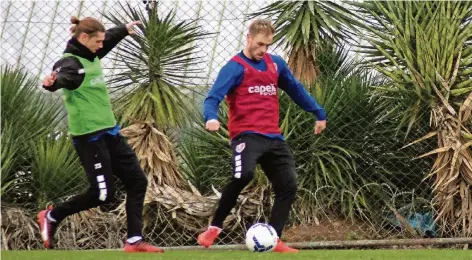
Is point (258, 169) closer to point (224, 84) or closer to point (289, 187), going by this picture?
point (289, 187)

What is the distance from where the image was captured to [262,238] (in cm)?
654

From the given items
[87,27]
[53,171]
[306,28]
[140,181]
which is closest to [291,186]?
[140,181]

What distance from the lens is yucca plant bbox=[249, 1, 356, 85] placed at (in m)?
9.62

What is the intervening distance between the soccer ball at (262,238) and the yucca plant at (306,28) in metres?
3.16

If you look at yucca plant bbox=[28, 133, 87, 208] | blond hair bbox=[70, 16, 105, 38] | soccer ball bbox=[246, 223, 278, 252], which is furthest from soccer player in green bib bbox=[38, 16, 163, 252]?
yucca plant bbox=[28, 133, 87, 208]

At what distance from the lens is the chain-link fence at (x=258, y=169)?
29.1 ft

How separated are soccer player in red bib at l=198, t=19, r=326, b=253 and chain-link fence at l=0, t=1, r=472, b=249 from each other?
1979 millimetres

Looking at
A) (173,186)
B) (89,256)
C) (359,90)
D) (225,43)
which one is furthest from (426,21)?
(89,256)

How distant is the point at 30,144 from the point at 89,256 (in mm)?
2725

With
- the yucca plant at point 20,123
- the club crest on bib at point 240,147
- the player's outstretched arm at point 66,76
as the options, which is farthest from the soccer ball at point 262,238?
the yucca plant at point 20,123

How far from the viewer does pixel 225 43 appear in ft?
34.8

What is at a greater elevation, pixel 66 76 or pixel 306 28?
pixel 306 28

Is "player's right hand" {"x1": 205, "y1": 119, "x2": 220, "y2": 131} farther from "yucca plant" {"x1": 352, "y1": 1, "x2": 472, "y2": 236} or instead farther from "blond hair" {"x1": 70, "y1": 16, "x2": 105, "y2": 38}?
"yucca plant" {"x1": 352, "y1": 1, "x2": 472, "y2": 236}

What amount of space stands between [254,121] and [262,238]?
0.80 m
